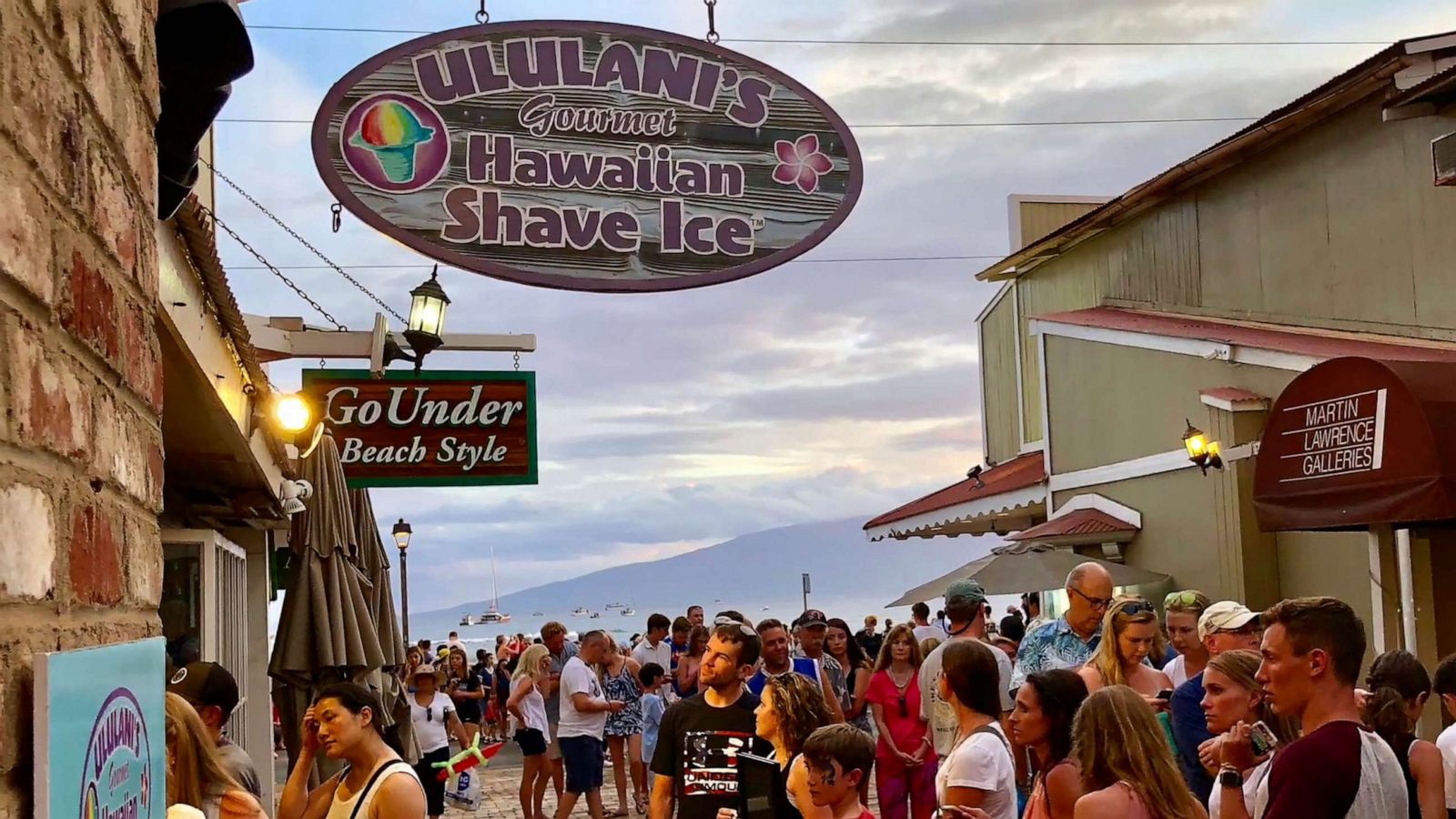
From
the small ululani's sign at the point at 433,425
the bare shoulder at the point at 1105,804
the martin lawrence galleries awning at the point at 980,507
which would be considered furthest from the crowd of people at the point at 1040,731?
the martin lawrence galleries awning at the point at 980,507

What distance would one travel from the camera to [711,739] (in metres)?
6.73

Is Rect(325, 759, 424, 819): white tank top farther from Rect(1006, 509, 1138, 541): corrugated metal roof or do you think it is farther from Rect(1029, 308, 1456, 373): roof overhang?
Rect(1006, 509, 1138, 541): corrugated metal roof

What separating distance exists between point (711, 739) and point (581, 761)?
6.45 metres

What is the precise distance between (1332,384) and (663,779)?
6.56 meters

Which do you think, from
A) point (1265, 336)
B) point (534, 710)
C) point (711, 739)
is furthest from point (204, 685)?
point (1265, 336)

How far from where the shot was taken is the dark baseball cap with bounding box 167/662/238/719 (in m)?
5.96

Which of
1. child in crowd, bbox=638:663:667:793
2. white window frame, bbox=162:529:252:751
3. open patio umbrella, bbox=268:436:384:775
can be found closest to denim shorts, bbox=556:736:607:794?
child in crowd, bbox=638:663:667:793

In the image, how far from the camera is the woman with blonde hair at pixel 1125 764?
4.23 metres

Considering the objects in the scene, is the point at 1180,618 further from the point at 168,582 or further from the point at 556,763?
the point at 556,763

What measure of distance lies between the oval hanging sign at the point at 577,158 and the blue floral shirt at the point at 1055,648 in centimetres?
259

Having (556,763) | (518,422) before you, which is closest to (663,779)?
(518,422)

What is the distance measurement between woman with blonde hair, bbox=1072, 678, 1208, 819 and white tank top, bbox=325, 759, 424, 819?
7.81ft

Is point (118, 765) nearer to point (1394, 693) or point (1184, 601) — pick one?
point (1394, 693)

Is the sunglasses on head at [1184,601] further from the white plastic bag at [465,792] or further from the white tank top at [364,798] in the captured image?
the white plastic bag at [465,792]
